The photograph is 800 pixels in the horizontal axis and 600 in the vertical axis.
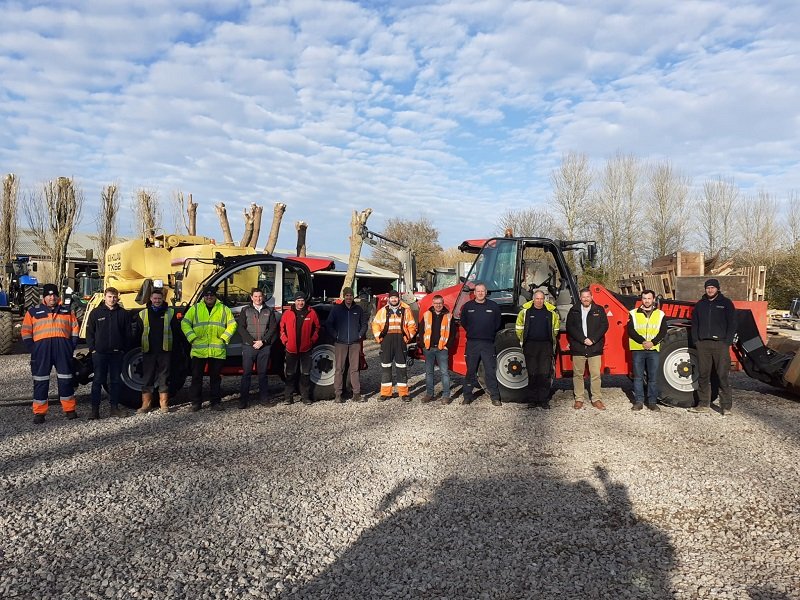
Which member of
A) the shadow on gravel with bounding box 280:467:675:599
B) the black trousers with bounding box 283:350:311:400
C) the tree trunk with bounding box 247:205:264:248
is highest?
the tree trunk with bounding box 247:205:264:248

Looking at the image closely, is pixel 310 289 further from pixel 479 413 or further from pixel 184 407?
pixel 479 413

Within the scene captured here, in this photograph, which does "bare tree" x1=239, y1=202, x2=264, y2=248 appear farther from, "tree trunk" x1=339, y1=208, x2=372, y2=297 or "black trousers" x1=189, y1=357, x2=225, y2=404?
"black trousers" x1=189, y1=357, x2=225, y2=404

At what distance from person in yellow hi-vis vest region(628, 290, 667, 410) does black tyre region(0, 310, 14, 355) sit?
14343 mm

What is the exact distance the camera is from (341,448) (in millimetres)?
6238

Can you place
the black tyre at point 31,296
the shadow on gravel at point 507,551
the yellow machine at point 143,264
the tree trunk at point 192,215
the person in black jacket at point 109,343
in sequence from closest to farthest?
the shadow on gravel at point 507,551 < the person in black jacket at point 109,343 < the yellow machine at point 143,264 < the black tyre at point 31,296 < the tree trunk at point 192,215

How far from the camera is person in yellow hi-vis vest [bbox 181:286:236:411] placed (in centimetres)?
799

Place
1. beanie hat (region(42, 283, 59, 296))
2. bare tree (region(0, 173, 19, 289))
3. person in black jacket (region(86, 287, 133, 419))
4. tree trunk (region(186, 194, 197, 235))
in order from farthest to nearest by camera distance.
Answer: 1. bare tree (region(0, 173, 19, 289))
2. tree trunk (region(186, 194, 197, 235))
3. person in black jacket (region(86, 287, 133, 419))
4. beanie hat (region(42, 283, 59, 296))

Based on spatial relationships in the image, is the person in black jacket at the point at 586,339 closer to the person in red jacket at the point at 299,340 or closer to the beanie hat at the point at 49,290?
the person in red jacket at the point at 299,340

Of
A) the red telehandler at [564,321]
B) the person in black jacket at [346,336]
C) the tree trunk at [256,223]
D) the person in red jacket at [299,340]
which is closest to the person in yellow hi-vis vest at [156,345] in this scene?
the person in red jacket at [299,340]

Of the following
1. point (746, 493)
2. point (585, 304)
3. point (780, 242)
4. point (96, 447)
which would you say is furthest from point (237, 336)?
point (780, 242)

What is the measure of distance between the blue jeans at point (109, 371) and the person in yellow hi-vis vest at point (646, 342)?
6919 mm

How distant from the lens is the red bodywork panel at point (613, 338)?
8.73m

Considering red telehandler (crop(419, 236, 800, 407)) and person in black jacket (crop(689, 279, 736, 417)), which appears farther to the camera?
red telehandler (crop(419, 236, 800, 407))

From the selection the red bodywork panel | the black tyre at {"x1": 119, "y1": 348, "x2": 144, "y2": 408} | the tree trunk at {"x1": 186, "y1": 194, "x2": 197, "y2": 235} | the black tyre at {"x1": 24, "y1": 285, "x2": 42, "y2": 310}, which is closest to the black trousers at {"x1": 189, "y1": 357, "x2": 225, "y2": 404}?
the black tyre at {"x1": 119, "y1": 348, "x2": 144, "y2": 408}
